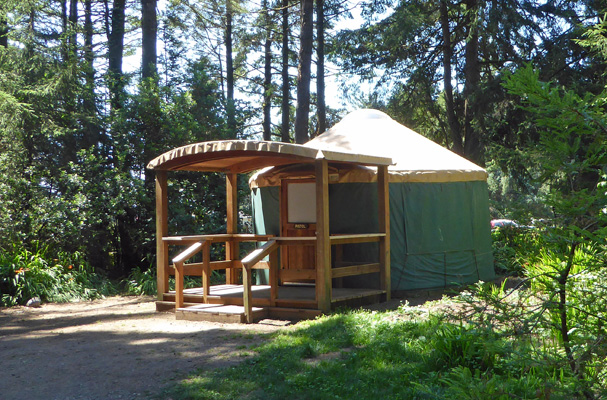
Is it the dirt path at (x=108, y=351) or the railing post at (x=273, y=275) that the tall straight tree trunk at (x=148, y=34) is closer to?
the dirt path at (x=108, y=351)

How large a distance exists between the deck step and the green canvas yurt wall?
2.02 m

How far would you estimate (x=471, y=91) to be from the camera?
44.8 feet

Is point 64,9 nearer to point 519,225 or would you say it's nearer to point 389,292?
point 389,292

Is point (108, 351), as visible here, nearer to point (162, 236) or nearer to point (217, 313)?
point (217, 313)

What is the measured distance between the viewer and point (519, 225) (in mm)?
2627

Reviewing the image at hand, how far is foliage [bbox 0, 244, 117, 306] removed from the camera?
30.1 feet

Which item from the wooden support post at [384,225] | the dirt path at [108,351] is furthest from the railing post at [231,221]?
the wooden support post at [384,225]

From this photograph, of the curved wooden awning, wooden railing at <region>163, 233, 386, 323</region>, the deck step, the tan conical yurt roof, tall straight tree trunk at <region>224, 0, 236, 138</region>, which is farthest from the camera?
tall straight tree trunk at <region>224, 0, 236, 138</region>

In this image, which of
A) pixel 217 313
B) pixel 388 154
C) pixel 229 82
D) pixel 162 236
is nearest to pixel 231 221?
pixel 162 236

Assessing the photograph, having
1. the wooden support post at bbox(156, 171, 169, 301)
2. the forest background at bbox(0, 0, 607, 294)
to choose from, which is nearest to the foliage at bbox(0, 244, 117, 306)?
the forest background at bbox(0, 0, 607, 294)

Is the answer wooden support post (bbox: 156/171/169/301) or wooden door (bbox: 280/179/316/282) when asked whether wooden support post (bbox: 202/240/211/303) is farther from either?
wooden door (bbox: 280/179/316/282)

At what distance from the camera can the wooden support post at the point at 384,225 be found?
766 centimetres

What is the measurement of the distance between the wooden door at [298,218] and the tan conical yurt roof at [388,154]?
25 centimetres

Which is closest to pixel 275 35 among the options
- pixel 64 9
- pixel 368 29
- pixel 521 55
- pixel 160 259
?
pixel 368 29
